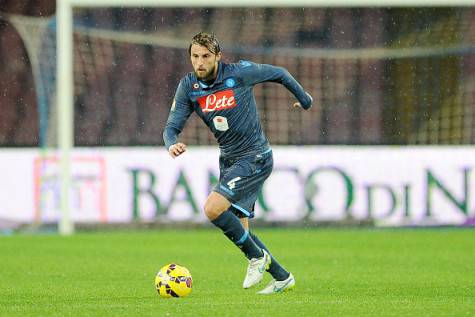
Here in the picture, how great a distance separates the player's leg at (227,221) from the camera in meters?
9.27

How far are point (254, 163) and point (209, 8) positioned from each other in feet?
31.3

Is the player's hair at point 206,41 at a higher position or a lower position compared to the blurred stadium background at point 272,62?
higher

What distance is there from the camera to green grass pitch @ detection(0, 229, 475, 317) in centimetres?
855

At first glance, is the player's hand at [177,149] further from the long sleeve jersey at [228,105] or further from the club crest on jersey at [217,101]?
the club crest on jersey at [217,101]

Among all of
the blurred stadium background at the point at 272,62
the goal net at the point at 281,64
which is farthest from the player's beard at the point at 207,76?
the goal net at the point at 281,64

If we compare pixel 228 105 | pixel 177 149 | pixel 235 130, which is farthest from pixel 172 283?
pixel 228 105

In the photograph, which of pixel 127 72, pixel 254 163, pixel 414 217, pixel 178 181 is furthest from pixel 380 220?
pixel 254 163

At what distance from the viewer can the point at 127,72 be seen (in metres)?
18.8

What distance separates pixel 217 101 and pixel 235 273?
270 cm

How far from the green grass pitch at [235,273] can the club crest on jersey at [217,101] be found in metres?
1.42

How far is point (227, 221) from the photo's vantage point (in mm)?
9281

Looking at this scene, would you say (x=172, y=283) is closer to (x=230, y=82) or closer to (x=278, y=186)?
(x=230, y=82)

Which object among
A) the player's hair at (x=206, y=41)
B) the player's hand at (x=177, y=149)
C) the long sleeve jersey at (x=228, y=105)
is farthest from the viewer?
the long sleeve jersey at (x=228, y=105)

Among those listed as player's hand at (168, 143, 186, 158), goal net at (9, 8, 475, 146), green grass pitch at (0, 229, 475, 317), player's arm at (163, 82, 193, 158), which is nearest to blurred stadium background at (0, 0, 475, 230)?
goal net at (9, 8, 475, 146)
